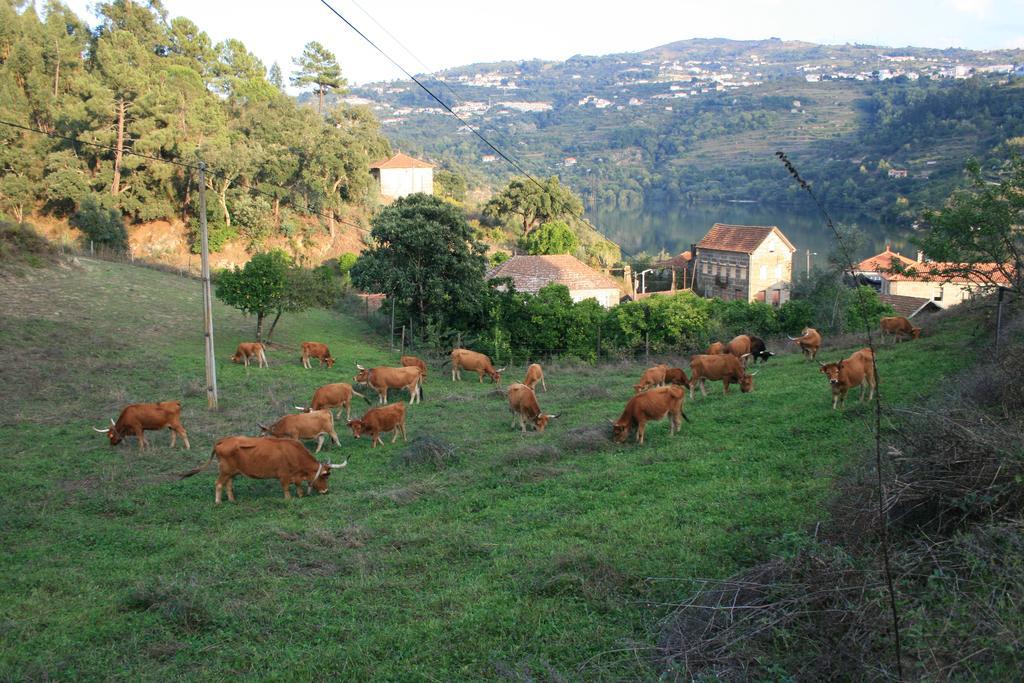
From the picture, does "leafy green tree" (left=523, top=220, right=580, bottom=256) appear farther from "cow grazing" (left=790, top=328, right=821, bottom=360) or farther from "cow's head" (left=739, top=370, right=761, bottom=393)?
"cow's head" (left=739, top=370, right=761, bottom=393)

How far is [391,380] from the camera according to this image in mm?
21109

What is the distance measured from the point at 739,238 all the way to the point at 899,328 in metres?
27.1

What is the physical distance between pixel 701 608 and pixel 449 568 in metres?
3.22

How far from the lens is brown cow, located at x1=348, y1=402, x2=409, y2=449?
16406 millimetres

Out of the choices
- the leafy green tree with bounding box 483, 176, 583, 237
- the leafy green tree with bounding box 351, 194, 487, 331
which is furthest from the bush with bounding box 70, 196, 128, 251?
the leafy green tree with bounding box 483, 176, 583, 237

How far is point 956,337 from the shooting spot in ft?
77.3

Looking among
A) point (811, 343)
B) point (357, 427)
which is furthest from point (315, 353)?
point (811, 343)

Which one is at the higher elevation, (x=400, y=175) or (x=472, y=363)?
(x=400, y=175)

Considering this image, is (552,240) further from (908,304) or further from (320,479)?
(320,479)

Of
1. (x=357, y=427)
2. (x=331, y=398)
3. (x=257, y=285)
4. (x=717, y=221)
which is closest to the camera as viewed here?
(x=357, y=427)

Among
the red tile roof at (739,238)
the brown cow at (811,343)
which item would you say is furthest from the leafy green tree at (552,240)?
the brown cow at (811,343)

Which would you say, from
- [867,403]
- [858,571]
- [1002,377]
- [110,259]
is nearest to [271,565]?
[858,571]

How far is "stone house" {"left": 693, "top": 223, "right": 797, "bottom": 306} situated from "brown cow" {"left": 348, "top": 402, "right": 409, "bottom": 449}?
37307 millimetres

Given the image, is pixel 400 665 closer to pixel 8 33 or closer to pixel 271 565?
pixel 271 565
